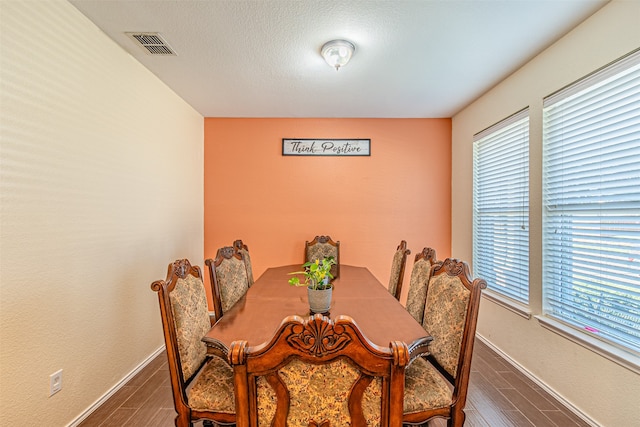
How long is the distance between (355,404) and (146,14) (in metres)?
2.51

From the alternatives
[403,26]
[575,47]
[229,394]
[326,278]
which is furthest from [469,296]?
[575,47]

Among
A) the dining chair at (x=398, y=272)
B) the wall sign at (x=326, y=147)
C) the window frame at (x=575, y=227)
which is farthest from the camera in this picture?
the wall sign at (x=326, y=147)

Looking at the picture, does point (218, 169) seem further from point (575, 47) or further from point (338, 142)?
point (575, 47)

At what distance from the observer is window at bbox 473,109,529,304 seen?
8.82ft

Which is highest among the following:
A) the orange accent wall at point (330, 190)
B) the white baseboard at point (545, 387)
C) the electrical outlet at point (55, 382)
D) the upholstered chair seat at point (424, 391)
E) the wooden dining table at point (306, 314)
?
the orange accent wall at point (330, 190)

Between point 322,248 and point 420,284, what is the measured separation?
1.82 meters

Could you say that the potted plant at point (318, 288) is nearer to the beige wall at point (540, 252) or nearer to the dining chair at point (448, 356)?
the dining chair at point (448, 356)

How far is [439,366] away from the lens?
1661mm

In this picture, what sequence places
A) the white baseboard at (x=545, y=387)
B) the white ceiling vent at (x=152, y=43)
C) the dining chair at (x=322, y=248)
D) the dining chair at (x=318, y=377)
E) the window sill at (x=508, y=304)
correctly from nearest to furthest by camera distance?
the dining chair at (x=318, y=377) < the white baseboard at (x=545, y=387) < the white ceiling vent at (x=152, y=43) < the window sill at (x=508, y=304) < the dining chair at (x=322, y=248)

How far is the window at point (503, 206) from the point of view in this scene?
106 inches

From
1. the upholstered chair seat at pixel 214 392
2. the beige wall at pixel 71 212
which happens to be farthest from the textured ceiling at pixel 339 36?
the upholstered chair seat at pixel 214 392

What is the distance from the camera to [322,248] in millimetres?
3803

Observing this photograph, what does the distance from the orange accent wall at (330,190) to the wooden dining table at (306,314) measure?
1.37 meters

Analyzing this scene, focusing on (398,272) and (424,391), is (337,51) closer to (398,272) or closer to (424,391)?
(398,272)
